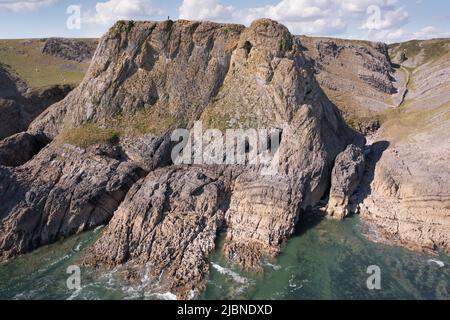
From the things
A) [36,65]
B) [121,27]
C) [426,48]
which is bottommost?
[121,27]

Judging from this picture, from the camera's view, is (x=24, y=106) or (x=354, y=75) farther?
(x=354, y=75)

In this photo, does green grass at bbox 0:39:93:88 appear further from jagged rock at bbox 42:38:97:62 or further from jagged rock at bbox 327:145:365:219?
jagged rock at bbox 327:145:365:219

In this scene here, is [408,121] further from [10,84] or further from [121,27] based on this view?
[10,84]

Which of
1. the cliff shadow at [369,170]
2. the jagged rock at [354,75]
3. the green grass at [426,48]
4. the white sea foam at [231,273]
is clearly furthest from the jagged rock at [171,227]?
the green grass at [426,48]

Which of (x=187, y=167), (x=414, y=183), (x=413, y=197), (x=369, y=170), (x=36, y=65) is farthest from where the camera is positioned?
(x=36, y=65)

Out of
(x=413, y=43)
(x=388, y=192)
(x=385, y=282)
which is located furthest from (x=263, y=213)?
(x=413, y=43)

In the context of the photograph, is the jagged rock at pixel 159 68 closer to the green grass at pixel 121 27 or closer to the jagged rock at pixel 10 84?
the green grass at pixel 121 27

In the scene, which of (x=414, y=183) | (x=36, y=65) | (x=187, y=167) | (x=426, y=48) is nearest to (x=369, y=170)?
(x=414, y=183)
